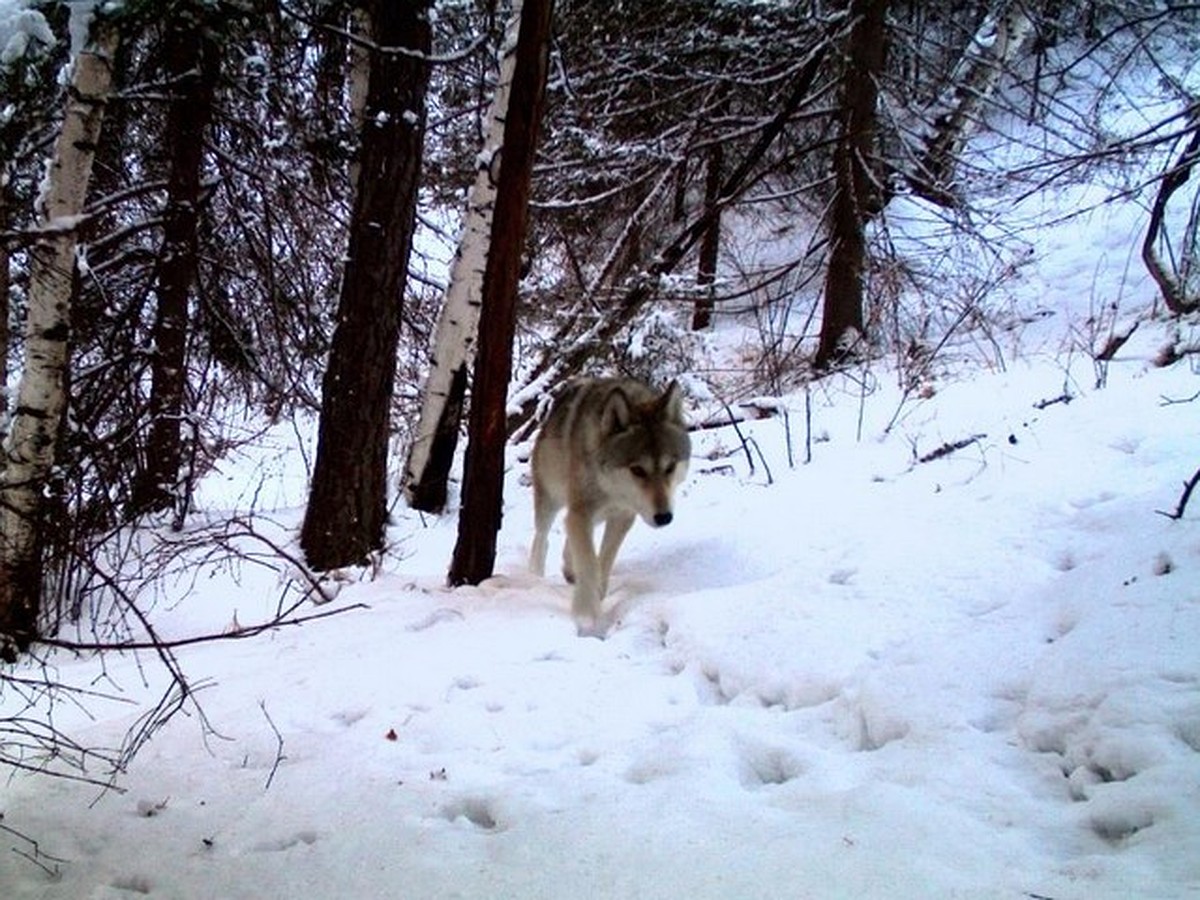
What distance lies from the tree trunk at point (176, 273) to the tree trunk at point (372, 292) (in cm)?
121

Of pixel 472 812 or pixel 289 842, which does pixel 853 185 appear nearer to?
pixel 472 812

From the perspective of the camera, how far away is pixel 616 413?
6.28 metres

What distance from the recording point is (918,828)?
290 cm

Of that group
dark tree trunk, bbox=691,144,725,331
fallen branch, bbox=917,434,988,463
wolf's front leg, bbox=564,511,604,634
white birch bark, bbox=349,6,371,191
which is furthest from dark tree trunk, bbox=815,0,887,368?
wolf's front leg, bbox=564,511,604,634

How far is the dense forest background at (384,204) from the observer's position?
600 centimetres

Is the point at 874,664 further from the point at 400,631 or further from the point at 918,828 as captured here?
the point at 400,631

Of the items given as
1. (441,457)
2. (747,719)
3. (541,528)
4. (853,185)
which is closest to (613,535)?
(541,528)

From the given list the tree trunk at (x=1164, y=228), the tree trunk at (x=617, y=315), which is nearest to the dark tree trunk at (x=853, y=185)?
the tree trunk at (x=617, y=315)

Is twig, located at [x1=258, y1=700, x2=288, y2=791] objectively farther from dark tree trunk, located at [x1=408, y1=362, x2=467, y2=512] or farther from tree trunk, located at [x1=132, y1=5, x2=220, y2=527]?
dark tree trunk, located at [x1=408, y1=362, x2=467, y2=512]

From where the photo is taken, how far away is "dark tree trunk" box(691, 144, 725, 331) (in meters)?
12.3

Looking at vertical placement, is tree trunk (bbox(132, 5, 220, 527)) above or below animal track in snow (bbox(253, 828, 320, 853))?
above

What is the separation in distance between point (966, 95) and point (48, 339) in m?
14.2

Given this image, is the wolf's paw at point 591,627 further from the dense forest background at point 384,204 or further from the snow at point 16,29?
the snow at point 16,29

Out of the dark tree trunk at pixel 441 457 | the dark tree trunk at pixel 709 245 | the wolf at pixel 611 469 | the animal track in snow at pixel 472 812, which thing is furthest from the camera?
the dark tree trunk at pixel 709 245
